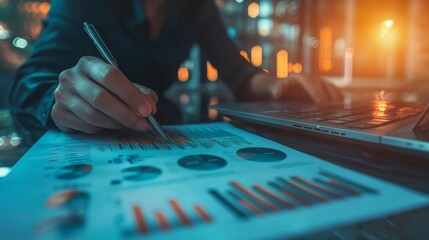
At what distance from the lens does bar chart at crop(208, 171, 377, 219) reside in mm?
136

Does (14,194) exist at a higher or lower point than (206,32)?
lower

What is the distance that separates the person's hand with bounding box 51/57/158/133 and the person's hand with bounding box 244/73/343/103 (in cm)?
Answer: 31

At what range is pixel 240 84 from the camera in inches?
29.3

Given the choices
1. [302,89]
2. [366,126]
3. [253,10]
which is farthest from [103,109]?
[253,10]

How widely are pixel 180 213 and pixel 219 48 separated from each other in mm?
775

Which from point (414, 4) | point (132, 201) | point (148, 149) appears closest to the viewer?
point (132, 201)

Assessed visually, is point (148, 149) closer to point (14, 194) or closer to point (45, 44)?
point (14, 194)

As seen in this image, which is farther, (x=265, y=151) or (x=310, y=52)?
(x=310, y=52)

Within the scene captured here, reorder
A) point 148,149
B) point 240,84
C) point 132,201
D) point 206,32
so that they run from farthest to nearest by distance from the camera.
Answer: point 206,32 → point 240,84 → point 148,149 → point 132,201

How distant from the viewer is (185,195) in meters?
0.15

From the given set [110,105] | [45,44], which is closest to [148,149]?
[110,105]

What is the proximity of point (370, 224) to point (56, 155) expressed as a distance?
209 millimetres

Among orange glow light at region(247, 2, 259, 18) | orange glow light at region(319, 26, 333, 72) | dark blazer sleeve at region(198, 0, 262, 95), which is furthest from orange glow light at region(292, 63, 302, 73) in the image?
dark blazer sleeve at region(198, 0, 262, 95)

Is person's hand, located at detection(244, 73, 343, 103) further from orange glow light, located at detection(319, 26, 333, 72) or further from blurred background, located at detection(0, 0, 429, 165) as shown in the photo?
orange glow light, located at detection(319, 26, 333, 72)
